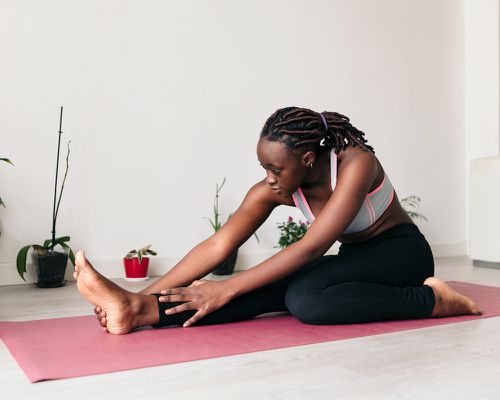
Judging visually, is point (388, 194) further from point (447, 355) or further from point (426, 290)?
point (447, 355)

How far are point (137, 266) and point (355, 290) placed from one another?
5.28 ft

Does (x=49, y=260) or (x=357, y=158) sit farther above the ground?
(x=357, y=158)

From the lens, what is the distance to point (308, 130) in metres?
1.81

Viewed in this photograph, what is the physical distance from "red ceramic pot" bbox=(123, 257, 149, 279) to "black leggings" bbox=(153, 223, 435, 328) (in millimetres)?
1348

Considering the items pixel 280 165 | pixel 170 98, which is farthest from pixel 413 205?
pixel 280 165

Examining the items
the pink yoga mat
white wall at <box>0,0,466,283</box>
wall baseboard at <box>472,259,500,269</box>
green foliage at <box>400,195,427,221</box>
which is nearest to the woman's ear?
the pink yoga mat

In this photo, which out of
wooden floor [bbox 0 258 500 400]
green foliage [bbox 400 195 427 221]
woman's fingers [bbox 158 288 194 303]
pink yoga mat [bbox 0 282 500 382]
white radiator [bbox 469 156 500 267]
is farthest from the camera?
green foliage [bbox 400 195 427 221]

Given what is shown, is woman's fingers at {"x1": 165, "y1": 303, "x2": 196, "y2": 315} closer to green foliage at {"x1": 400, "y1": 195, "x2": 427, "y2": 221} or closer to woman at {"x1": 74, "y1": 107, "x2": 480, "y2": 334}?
woman at {"x1": 74, "y1": 107, "x2": 480, "y2": 334}

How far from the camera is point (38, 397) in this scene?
1.22 meters

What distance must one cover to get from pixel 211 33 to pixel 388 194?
6.63 feet

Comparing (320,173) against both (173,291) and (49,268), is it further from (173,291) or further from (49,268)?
(49,268)

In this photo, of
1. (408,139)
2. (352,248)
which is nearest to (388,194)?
(352,248)

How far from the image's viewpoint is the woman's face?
176 cm

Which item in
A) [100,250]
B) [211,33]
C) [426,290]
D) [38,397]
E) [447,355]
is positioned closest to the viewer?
[38,397]
